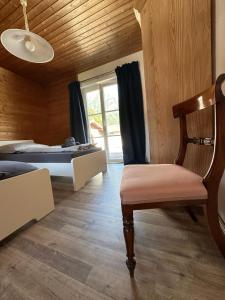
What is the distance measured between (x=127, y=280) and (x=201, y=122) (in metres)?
1.06

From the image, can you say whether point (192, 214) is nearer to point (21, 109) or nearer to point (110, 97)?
point (110, 97)

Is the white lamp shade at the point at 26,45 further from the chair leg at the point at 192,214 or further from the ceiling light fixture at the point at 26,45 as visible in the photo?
the chair leg at the point at 192,214

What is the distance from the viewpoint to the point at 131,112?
345cm

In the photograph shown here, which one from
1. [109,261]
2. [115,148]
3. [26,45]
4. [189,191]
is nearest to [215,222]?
[189,191]

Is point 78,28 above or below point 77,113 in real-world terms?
above

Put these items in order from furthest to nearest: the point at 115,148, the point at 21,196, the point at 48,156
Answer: the point at 115,148 < the point at 48,156 < the point at 21,196

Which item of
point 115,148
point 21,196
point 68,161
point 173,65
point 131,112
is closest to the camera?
point 173,65

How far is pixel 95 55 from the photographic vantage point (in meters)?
3.31

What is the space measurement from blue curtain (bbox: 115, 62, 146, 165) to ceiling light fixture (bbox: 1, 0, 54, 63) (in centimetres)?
211

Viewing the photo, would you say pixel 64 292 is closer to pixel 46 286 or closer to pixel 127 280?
pixel 46 286

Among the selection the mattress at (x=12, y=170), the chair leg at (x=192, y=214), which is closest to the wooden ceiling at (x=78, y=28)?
the mattress at (x=12, y=170)

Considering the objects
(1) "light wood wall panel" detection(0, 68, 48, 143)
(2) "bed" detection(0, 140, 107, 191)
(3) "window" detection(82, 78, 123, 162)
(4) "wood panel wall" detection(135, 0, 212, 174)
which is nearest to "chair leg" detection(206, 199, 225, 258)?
(4) "wood panel wall" detection(135, 0, 212, 174)

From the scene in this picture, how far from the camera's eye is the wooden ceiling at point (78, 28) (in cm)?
212

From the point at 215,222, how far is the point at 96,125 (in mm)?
3675
